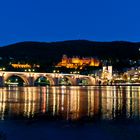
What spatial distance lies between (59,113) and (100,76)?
14453 centimetres

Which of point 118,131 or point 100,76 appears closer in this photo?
point 118,131

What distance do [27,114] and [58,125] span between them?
29.0 ft

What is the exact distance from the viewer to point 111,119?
122 ft

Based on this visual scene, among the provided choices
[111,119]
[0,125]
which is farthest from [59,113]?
[0,125]

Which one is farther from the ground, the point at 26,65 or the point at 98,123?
the point at 26,65

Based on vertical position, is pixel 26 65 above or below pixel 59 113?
above

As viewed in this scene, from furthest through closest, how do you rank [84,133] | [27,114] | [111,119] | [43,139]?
[27,114]
[111,119]
[84,133]
[43,139]

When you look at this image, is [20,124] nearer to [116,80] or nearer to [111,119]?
[111,119]

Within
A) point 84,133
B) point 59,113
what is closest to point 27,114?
point 59,113

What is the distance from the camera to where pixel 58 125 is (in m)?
33.1

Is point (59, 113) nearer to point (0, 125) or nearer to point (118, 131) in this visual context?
point (0, 125)

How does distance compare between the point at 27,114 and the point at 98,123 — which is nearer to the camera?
the point at 98,123

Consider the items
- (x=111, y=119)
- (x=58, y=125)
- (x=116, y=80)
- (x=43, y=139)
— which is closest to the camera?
(x=43, y=139)

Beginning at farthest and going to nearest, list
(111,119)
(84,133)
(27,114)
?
(27,114) < (111,119) < (84,133)
